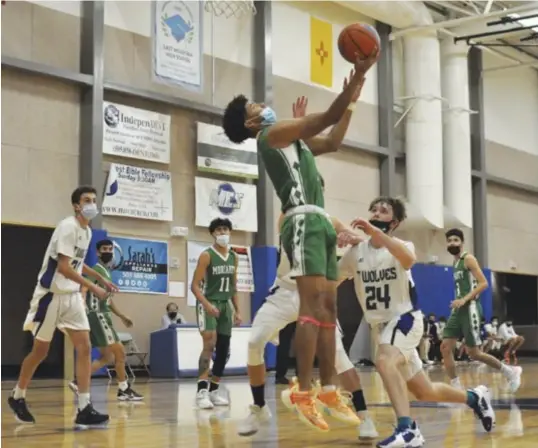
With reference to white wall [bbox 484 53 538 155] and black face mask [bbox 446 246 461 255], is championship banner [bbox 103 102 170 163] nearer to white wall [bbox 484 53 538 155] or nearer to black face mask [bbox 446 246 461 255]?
black face mask [bbox 446 246 461 255]

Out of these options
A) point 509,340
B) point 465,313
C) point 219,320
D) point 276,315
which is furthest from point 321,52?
point 276,315

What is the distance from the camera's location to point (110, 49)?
15.3 meters

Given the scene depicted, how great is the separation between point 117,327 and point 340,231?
406 inches

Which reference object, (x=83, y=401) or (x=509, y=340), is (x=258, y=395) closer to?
(x=83, y=401)

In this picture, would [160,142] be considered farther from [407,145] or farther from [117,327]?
[407,145]

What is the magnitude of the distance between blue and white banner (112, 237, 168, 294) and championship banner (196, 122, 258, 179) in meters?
1.85

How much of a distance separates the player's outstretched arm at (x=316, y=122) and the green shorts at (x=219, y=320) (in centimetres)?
398

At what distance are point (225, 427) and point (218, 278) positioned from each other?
2.99m

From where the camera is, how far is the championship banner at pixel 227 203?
54.2ft

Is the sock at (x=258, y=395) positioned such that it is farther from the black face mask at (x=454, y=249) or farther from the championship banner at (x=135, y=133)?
the championship banner at (x=135, y=133)

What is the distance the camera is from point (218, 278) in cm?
895

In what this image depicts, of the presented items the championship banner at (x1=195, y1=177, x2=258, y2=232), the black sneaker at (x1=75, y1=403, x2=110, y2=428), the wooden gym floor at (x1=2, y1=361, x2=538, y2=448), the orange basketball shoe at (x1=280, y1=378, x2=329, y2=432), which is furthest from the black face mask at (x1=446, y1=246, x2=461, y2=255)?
the championship banner at (x1=195, y1=177, x2=258, y2=232)

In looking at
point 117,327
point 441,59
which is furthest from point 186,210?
point 441,59

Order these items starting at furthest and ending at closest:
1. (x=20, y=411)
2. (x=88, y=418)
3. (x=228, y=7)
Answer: (x=228, y=7) → (x=20, y=411) → (x=88, y=418)
